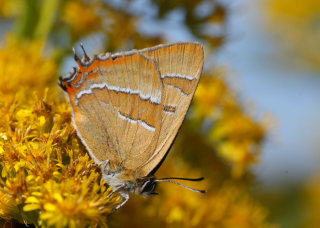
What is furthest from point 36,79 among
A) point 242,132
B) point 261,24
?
point 261,24

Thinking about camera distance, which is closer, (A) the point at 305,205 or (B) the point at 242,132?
(B) the point at 242,132

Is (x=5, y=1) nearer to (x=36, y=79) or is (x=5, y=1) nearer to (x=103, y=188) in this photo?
(x=36, y=79)

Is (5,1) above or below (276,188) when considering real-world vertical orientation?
above

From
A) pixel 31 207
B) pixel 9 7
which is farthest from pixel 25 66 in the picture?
pixel 31 207

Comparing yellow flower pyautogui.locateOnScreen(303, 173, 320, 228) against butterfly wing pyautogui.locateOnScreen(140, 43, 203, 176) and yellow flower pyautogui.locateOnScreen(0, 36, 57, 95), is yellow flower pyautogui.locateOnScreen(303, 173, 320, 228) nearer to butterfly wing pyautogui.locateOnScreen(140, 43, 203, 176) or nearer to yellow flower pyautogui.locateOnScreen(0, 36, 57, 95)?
butterfly wing pyautogui.locateOnScreen(140, 43, 203, 176)

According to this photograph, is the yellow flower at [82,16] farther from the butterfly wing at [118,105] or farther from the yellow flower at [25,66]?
the butterfly wing at [118,105]

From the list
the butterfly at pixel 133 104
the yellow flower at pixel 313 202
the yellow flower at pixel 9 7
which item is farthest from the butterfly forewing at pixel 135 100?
the yellow flower at pixel 313 202

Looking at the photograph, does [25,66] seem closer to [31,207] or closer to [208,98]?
[208,98]
